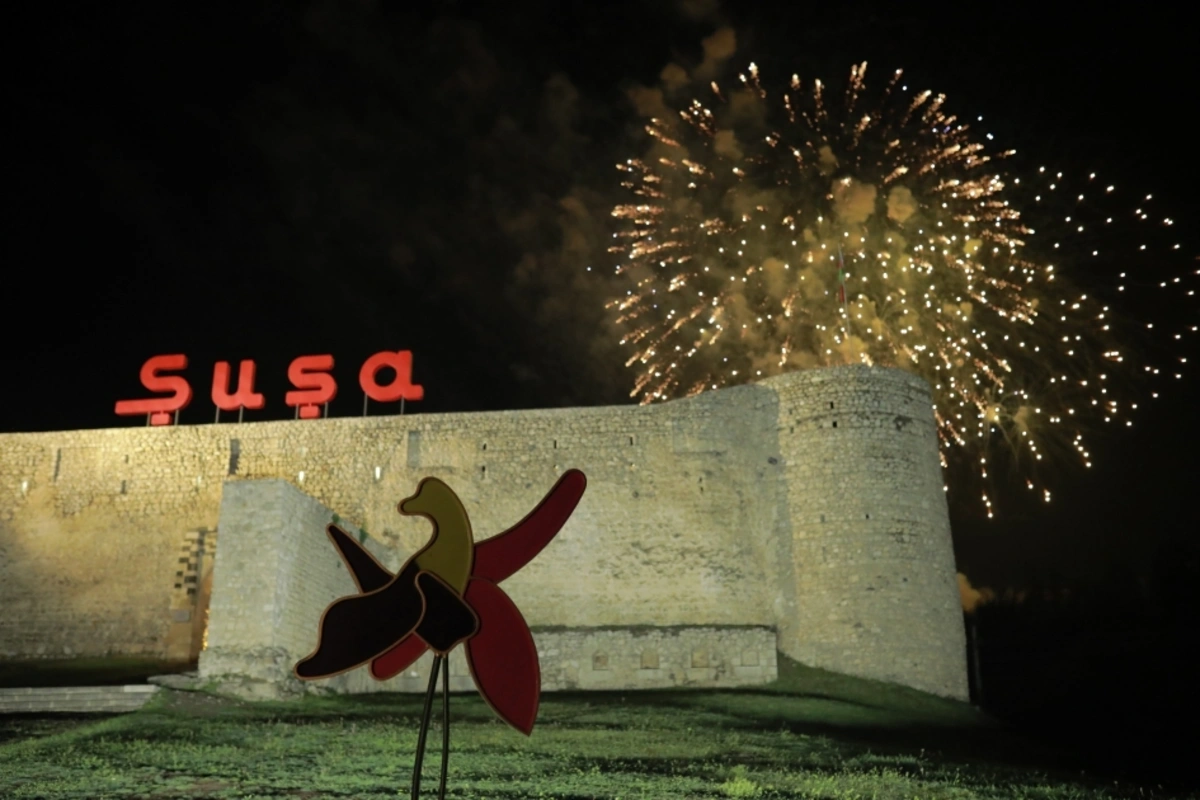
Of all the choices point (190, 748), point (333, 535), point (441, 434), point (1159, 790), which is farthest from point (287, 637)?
point (1159, 790)

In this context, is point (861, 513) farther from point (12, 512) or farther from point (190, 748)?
point (12, 512)

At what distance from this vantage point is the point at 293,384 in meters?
25.9

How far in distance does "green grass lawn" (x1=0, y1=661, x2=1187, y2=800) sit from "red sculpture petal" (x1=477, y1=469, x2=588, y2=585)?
2892 millimetres

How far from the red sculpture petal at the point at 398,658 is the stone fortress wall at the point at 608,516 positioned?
11691mm

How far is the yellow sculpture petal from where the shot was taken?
8.06 m

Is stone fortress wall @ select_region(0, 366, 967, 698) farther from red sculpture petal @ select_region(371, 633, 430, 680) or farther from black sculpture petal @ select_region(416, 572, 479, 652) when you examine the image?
black sculpture petal @ select_region(416, 572, 479, 652)

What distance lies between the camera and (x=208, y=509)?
23984 millimetres

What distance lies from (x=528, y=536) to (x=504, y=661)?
985 millimetres

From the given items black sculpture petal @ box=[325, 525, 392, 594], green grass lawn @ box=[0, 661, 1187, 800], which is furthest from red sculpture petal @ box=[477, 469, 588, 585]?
green grass lawn @ box=[0, 661, 1187, 800]

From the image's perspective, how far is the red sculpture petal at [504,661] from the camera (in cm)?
788

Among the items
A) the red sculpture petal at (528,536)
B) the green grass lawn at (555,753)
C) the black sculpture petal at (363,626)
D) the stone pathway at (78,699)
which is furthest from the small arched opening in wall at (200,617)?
the black sculpture petal at (363,626)

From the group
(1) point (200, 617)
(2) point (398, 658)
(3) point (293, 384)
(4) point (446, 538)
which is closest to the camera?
(4) point (446, 538)

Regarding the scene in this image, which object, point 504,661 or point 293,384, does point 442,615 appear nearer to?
point 504,661

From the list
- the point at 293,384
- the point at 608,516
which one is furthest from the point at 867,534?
the point at 293,384
